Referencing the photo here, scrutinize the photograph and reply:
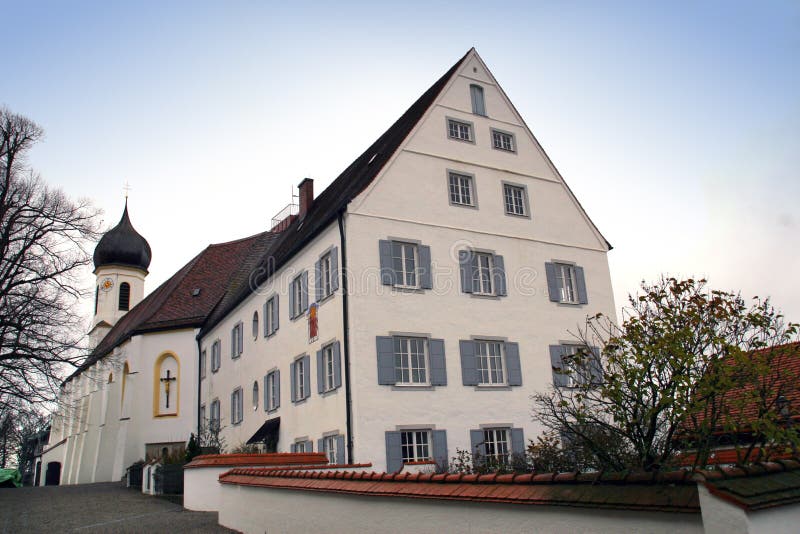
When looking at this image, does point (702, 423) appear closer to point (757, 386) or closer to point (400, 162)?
point (757, 386)

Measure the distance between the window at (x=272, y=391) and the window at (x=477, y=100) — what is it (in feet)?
35.5

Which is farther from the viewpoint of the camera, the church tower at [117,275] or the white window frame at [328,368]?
the church tower at [117,275]

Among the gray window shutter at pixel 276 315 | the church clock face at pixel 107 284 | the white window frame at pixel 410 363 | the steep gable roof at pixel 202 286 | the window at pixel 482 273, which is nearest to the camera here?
the white window frame at pixel 410 363

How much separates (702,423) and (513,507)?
5.99ft

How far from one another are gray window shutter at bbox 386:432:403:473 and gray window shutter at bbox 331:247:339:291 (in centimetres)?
Answer: 422

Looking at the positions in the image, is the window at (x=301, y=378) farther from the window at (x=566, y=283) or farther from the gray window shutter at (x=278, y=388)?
the window at (x=566, y=283)

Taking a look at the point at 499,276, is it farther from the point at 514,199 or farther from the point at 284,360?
the point at 284,360

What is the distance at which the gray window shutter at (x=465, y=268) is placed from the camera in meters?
20.8

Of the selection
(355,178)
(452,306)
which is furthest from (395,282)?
(355,178)

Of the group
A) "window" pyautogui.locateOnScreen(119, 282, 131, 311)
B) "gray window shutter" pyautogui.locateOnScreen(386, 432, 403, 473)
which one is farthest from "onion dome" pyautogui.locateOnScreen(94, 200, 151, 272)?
"gray window shutter" pyautogui.locateOnScreen(386, 432, 403, 473)

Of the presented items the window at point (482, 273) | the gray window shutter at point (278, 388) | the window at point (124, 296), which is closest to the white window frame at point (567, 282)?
the window at point (482, 273)

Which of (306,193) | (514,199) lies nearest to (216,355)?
(306,193)

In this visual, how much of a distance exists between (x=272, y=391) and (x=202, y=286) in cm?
1578

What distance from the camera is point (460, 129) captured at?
75.4 ft
